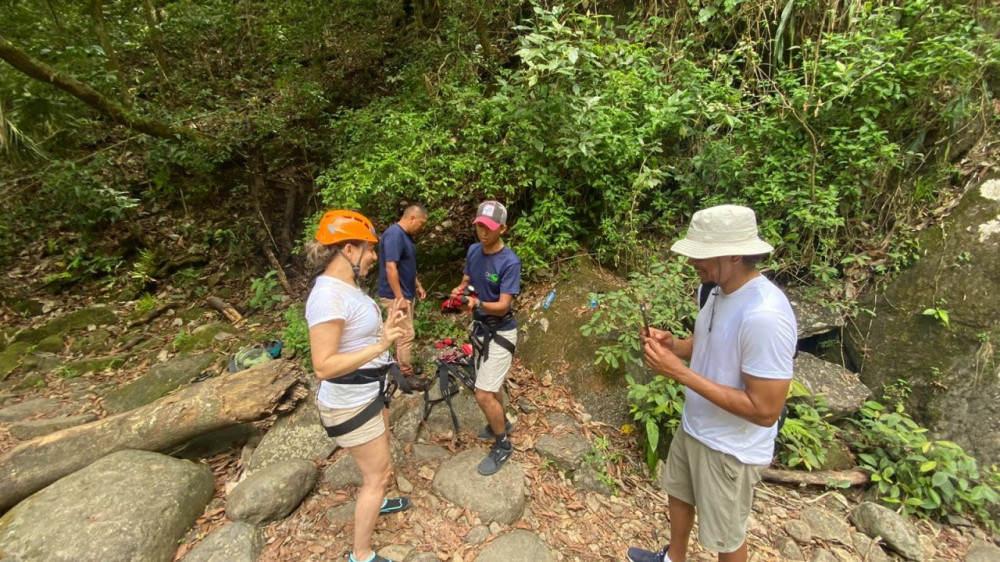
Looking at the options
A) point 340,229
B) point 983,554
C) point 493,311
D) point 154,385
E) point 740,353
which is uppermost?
point 340,229

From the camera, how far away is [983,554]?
11.1ft

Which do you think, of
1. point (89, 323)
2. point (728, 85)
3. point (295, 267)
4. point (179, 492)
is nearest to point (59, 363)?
point (89, 323)

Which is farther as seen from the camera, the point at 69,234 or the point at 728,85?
the point at 69,234

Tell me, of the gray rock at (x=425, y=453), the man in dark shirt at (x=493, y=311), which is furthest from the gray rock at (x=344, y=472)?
the man in dark shirt at (x=493, y=311)

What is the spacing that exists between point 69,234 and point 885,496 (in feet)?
44.0

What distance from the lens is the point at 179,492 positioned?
332cm

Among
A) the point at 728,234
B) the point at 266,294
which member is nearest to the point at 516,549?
the point at 728,234

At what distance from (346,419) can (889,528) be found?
448 centimetres

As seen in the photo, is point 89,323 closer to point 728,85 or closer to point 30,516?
point 30,516

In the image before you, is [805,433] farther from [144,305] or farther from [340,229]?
[144,305]

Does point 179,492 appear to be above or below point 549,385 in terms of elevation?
above

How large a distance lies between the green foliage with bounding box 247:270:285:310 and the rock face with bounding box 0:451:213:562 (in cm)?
369

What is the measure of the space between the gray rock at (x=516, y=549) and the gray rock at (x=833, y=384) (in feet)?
11.0

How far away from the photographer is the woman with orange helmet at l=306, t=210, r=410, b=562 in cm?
229
